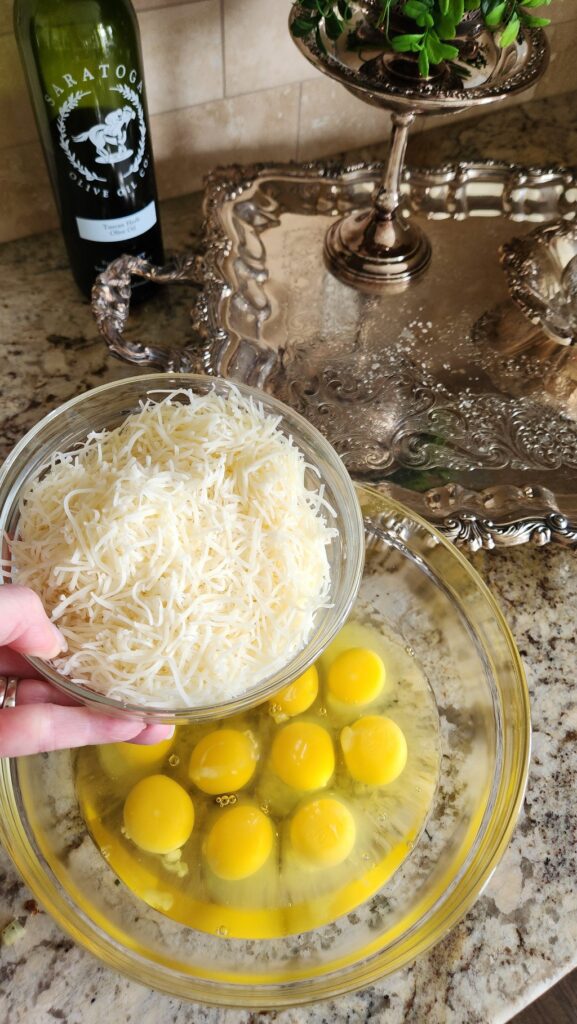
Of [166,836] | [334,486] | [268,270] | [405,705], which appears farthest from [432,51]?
[166,836]

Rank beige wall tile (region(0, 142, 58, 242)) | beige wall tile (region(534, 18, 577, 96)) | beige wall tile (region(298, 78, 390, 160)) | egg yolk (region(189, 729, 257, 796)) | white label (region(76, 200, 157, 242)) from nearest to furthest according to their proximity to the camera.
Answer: egg yolk (region(189, 729, 257, 796)), white label (region(76, 200, 157, 242)), beige wall tile (region(0, 142, 58, 242)), beige wall tile (region(298, 78, 390, 160)), beige wall tile (region(534, 18, 577, 96))

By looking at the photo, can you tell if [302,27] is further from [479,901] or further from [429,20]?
[479,901]

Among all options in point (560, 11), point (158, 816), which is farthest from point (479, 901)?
point (560, 11)

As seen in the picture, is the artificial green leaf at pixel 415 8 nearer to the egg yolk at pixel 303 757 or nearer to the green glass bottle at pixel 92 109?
the green glass bottle at pixel 92 109

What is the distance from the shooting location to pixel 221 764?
0.77m

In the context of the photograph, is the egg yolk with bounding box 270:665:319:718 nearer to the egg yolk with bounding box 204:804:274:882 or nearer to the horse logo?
the egg yolk with bounding box 204:804:274:882

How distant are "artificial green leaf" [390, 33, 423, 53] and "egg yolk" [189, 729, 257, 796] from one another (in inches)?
32.9

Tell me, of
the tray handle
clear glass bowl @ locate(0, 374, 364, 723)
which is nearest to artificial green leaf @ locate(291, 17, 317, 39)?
the tray handle

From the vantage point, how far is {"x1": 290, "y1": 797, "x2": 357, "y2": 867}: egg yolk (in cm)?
74

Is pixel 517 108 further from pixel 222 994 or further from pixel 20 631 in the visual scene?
pixel 222 994

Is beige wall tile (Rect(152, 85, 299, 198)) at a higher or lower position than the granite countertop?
higher

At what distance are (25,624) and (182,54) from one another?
0.96m

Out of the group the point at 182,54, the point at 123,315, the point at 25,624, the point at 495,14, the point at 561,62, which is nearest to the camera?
the point at 25,624

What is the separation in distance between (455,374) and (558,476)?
9.0 inches
